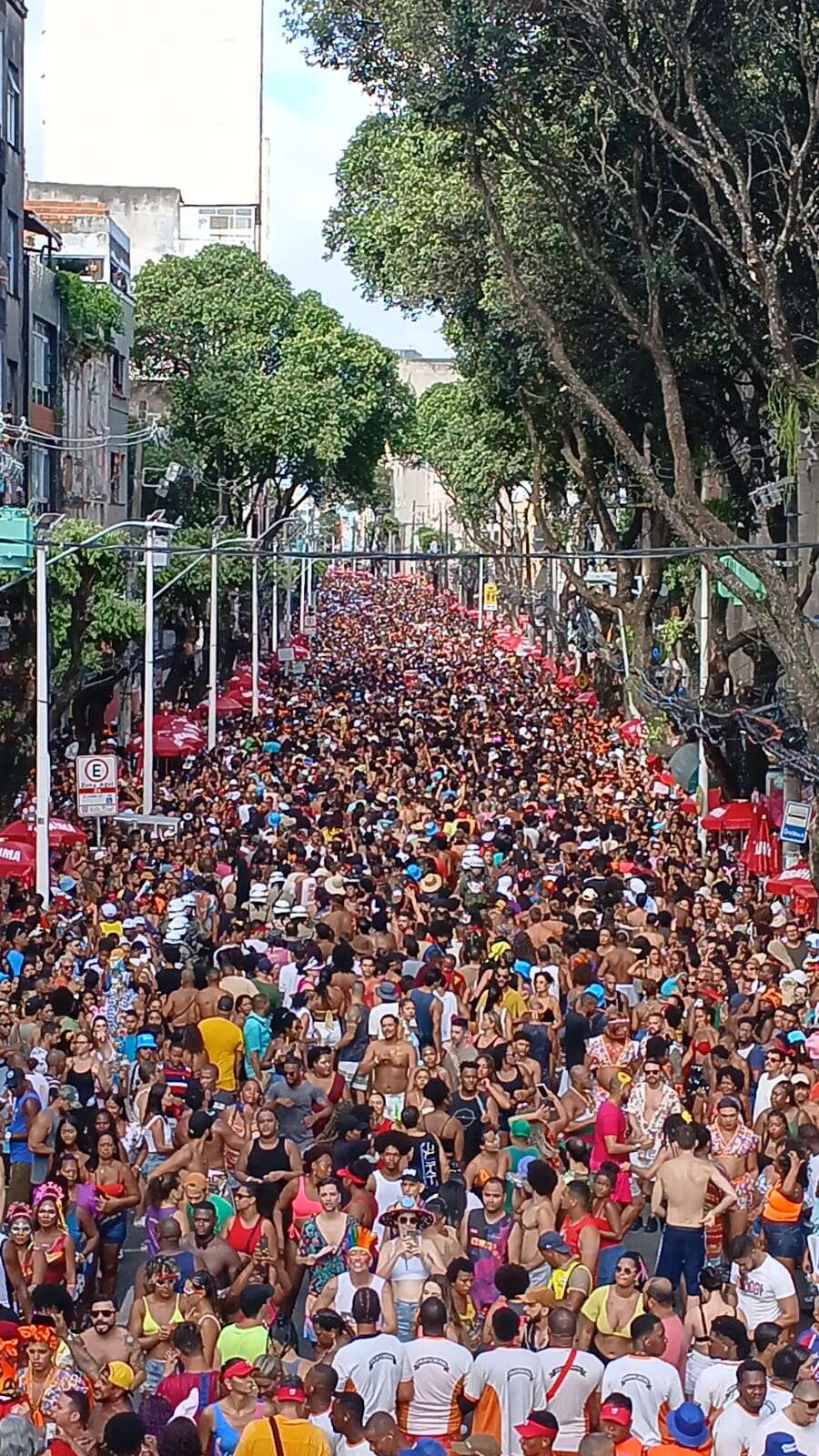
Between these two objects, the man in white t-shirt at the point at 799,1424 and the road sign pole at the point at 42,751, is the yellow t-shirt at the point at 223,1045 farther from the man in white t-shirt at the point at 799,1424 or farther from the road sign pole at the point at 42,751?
the road sign pole at the point at 42,751

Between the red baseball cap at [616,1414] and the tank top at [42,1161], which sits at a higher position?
the red baseball cap at [616,1414]

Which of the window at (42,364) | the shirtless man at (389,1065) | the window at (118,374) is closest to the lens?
the shirtless man at (389,1065)

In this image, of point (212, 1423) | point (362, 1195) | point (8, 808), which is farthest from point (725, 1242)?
point (8, 808)

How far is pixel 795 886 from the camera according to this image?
21969 millimetres

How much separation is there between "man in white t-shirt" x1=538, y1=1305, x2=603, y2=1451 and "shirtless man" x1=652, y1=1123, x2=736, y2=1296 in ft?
8.45

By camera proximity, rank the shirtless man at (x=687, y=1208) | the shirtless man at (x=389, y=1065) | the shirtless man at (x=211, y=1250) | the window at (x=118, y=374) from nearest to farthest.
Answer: the shirtless man at (x=211, y=1250) → the shirtless man at (x=687, y=1208) → the shirtless man at (x=389, y=1065) → the window at (x=118, y=374)

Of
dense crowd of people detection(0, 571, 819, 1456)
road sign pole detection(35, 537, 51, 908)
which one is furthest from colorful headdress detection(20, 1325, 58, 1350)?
road sign pole detection(35, 537, 51, 908)

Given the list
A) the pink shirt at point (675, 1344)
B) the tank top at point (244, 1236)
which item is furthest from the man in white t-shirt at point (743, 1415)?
the tank top at point (244, 1236)

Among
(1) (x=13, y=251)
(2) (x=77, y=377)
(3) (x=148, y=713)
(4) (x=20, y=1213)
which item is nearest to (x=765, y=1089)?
(4) (x=20, y=1213)

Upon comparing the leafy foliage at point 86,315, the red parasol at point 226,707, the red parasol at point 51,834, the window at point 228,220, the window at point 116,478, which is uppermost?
the window at point 228,220

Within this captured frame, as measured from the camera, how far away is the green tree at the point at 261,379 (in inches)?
2309

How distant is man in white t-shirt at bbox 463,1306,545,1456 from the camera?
27.9 ft

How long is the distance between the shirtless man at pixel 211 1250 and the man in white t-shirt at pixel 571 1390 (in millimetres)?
1970

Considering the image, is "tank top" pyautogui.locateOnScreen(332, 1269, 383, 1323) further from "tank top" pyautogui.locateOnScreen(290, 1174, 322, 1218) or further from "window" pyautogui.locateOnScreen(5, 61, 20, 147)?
"window" pyautogui.locateOnScreen(5, 61, 20, 147)
